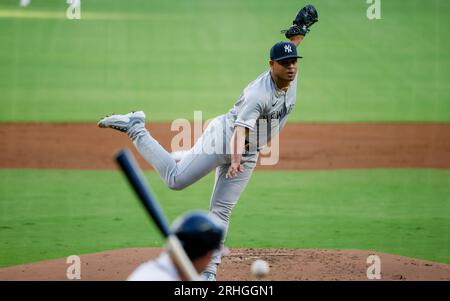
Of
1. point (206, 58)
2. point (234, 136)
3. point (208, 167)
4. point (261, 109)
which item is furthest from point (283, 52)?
point (206, 58)

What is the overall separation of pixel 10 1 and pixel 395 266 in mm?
26091

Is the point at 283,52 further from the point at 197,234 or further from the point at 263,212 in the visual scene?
the point at 263,212

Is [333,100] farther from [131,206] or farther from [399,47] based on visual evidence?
[131,206]

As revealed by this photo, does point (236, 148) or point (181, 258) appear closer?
point (181, 258)

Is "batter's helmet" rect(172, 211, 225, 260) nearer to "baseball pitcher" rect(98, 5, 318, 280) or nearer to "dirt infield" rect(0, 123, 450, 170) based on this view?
"baseball pitcher" rect(98, 5, 318, 280)

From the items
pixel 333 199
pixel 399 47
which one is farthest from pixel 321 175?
pixel 399 47

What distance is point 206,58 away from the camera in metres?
22.8

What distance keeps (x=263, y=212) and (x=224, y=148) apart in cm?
358

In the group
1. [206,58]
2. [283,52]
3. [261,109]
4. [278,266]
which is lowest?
[278,266]

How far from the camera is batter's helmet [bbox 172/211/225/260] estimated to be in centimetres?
325

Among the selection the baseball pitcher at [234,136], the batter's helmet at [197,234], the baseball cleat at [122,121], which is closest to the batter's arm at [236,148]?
the baseball pitcher at [234,136]

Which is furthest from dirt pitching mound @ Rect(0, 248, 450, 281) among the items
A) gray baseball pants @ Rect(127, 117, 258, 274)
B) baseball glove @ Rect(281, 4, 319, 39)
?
baseball glove @ Rect(281, 4, 319, 39)

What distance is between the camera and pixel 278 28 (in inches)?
959

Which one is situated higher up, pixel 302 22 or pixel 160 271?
pixel 302 22
